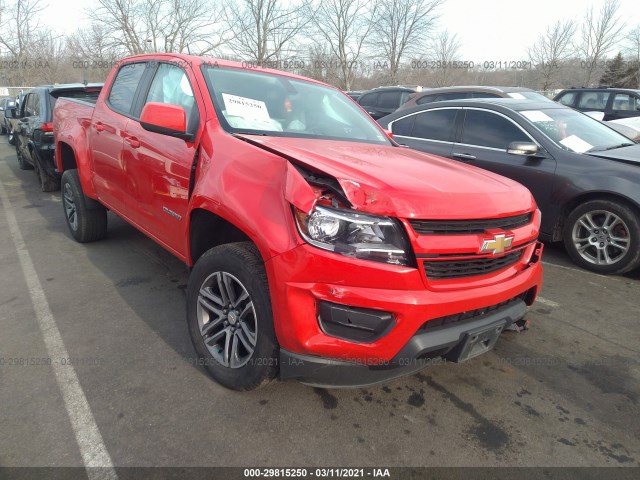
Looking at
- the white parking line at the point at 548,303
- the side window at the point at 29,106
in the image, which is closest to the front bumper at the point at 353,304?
the white parking line at the point at 548,303

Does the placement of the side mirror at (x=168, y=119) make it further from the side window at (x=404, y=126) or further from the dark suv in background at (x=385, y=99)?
the dark suv in background at (x=385, y=99)

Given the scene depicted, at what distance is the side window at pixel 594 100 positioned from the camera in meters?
11.6

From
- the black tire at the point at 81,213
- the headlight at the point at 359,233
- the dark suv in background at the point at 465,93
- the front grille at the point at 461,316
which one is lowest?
the black tire at the point at 81,213

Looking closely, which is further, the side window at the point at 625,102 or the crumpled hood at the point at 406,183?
the side window at the point at 625,102

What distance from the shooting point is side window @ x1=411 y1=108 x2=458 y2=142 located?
5.59 m

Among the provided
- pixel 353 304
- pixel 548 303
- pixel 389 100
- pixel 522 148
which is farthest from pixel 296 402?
pixel 389 100

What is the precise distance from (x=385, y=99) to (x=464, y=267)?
1137cm

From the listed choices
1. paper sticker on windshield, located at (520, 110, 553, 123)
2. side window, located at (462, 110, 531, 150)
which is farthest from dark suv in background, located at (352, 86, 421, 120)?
paper sticker on windshield, located at (520, 110, 553, 123)

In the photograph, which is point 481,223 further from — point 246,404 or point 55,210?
point 55,210

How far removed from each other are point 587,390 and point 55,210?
693cm

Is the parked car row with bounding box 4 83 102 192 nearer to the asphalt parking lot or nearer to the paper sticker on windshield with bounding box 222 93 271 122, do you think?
the asphalt parking lot

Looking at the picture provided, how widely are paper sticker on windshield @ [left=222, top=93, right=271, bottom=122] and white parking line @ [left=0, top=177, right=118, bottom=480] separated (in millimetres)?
1854

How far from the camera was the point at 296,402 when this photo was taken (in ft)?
8.01

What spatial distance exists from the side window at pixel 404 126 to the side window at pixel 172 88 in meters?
3.51
